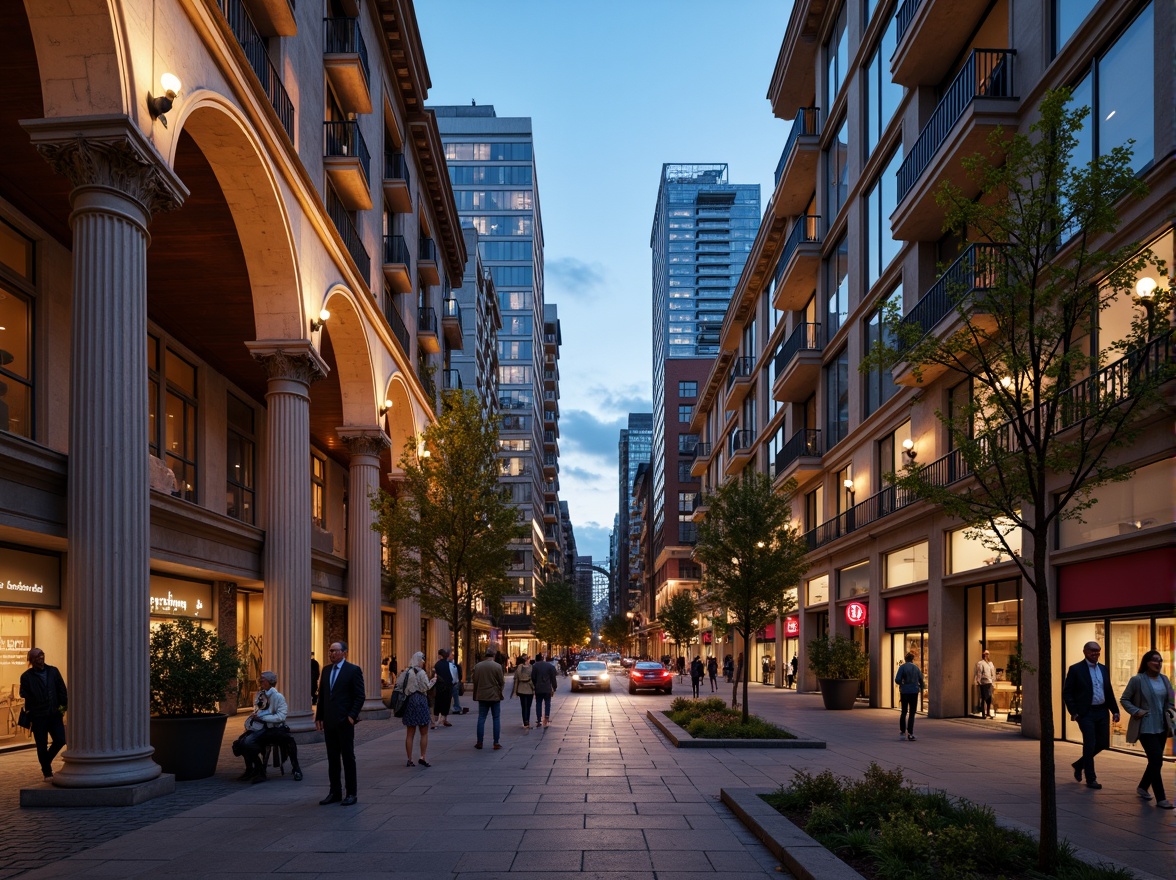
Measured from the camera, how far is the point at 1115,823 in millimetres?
10227

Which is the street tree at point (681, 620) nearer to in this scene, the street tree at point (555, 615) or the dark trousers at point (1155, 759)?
the street tree at point (555, 615)

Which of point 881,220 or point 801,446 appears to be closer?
point 881,220

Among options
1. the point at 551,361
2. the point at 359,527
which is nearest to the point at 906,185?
the point at 359,527

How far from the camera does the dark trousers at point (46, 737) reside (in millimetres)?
13190

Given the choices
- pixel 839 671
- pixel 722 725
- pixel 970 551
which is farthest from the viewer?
pixel 839 671

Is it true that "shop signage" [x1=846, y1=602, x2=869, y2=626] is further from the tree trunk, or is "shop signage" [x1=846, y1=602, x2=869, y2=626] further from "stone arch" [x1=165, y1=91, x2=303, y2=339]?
the tree trunk

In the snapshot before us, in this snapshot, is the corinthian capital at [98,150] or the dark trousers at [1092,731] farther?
the dark trousers at [1092,731]

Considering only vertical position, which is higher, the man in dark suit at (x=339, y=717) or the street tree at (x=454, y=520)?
the street tree at (x=454, y=520)

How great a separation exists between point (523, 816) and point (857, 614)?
78.1 ft

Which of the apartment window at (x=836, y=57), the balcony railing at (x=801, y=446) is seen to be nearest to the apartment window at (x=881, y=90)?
the apartment window at (x=836, y=57)

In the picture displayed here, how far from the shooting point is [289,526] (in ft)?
64.4

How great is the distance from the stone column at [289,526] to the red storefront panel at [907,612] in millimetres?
16647

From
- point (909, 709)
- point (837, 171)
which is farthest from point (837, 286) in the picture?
point (909, 709)

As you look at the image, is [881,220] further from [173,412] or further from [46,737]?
[46,737]
